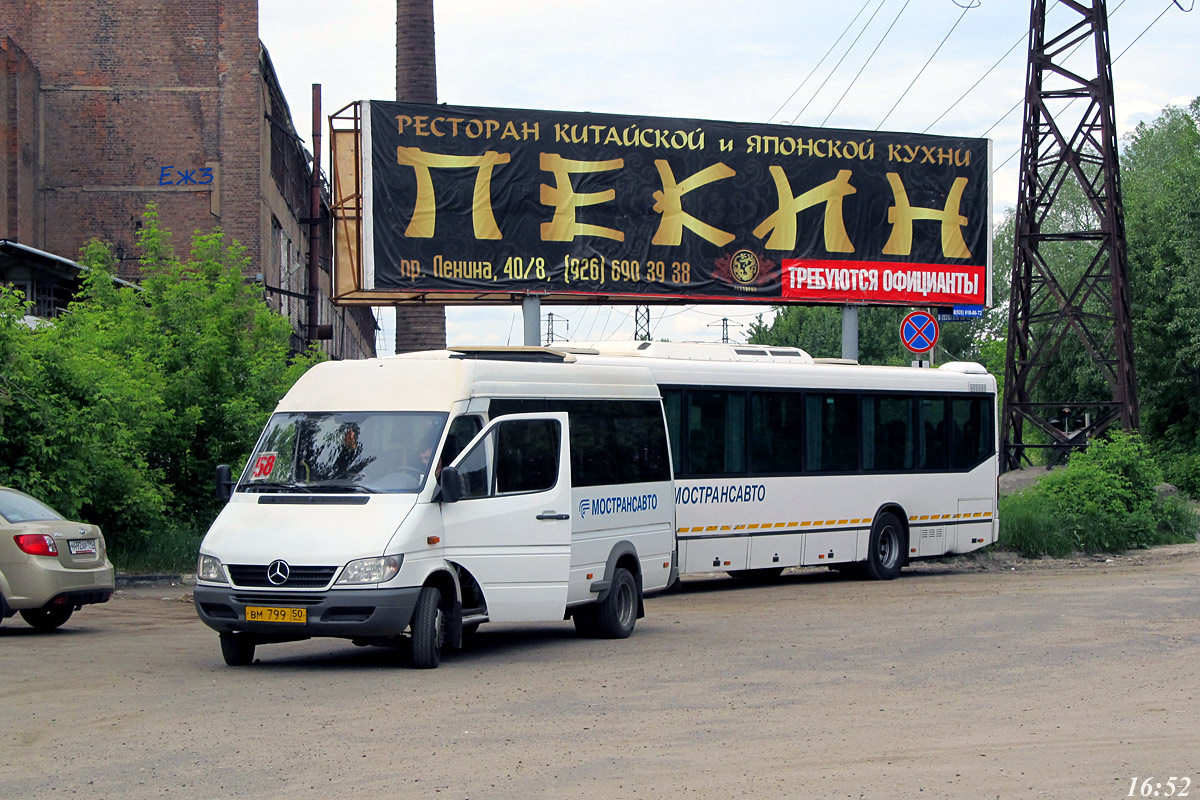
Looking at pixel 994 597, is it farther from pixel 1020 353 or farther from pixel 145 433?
pixel 1020 353

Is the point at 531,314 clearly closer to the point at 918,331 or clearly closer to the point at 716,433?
the point at 918,331

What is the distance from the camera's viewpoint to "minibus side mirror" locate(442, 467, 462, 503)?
11836 mm

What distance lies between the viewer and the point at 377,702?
392 inches

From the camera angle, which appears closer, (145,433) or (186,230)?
(145,433)

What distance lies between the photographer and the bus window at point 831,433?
68.1ft

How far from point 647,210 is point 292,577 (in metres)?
17.7

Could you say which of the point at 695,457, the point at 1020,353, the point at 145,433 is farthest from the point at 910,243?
the point at 145,433

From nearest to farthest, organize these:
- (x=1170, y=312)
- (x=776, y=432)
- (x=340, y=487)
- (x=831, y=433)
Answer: (x=340, y=487)
(x=776, y=432)
(x=831, y=433)
(x=1170, y=312)

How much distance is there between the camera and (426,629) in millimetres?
11664

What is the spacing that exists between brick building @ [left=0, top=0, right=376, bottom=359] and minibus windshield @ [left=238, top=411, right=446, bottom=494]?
26.2 meters

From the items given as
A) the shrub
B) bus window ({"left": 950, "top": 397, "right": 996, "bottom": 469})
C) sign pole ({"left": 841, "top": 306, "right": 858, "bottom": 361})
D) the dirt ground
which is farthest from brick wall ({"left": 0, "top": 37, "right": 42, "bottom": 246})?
the shrub

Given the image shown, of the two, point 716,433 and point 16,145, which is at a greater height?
point 16,145

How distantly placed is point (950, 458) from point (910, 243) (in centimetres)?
840
